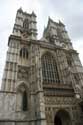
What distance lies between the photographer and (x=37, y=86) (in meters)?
14.6

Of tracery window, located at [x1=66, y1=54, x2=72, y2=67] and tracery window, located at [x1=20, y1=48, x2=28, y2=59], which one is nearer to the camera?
tracery window, located at [x1=20, y1=48, x2=28, y2=59]

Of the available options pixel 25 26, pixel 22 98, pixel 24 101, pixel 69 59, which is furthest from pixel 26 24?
pixel 24 101

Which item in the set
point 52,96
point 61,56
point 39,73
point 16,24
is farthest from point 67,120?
point 16,24

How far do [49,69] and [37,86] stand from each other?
5.48 meters

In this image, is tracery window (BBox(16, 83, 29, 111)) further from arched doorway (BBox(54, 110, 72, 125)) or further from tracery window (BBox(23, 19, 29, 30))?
tracery window (BBox(23, 19, 29, 30))

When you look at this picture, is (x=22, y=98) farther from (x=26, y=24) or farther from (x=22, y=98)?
(x=26, y=24)

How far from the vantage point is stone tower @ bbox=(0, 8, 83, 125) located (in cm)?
1299

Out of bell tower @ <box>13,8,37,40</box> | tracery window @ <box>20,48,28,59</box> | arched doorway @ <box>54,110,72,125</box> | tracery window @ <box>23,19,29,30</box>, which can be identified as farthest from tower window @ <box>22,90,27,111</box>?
tracery window @ <box>23,19,29,30</box>

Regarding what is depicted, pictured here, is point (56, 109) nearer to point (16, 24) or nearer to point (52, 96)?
point (52, 96)

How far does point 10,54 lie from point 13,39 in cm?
331

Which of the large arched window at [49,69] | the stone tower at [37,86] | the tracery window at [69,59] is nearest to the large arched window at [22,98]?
the stone tower at [37,86]

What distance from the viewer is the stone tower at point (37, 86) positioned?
42.6 ft

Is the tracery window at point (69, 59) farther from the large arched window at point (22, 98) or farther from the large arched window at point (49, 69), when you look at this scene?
the large arched window at point (22, 98)

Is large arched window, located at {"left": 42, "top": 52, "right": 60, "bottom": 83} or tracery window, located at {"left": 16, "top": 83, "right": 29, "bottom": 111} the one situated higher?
large arched window, located at {"left": 42, "top": 52, "right": 60, "bottom": 83}
